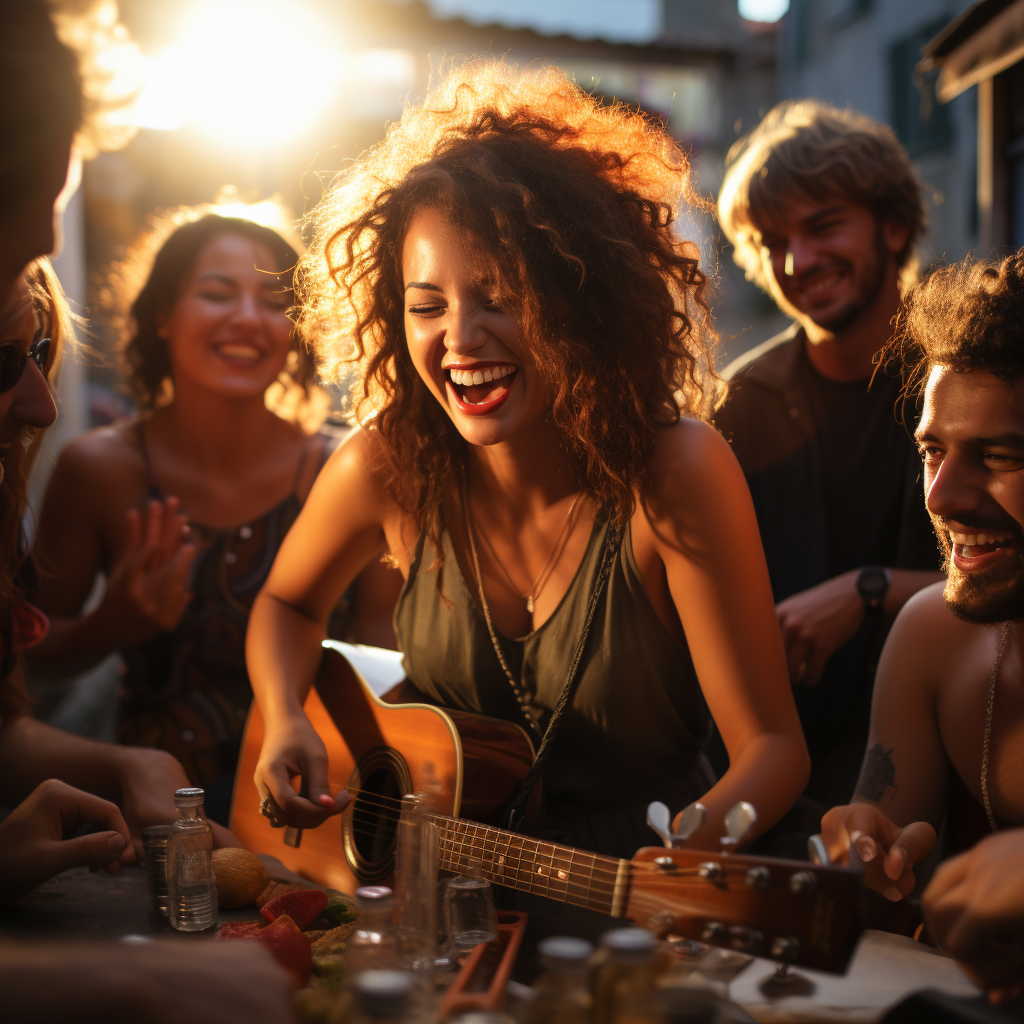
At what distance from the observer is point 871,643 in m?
2.85

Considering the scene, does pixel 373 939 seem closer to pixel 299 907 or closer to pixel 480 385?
→ pixel 299 907

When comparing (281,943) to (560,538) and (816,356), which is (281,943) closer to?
(560,538)

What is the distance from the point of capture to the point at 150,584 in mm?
2920

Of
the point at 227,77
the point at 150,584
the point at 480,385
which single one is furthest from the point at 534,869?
the point at 227,77

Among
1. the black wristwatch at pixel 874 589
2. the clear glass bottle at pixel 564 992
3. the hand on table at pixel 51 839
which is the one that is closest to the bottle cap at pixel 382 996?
the clear glass bottle at pixel 564 992

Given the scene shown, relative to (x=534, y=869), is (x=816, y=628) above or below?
above

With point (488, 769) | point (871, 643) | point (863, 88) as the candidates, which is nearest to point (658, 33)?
point (863, 88)

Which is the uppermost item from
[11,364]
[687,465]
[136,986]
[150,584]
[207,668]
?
[11,364]

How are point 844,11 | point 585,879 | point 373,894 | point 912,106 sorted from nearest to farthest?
point 373,894
point 585,879
point 912,106
point 844,11

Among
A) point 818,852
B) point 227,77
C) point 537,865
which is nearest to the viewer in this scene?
point 818,852

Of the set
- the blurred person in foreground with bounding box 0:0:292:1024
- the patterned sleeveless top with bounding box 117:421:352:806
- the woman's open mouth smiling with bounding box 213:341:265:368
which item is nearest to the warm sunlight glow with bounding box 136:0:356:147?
the woman's open mouth smiling with bounding box 213:341:265:368

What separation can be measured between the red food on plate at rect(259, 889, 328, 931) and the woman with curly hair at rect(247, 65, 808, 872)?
44 cm

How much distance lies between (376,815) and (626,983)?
4.21 feet

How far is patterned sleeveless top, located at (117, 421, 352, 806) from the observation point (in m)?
3.07
